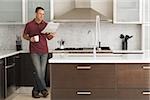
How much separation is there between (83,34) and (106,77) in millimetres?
3459

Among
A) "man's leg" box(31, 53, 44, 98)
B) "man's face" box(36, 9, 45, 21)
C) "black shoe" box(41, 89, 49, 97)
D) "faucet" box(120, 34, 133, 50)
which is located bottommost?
"black shoe" box(41, 89, 49, 97)

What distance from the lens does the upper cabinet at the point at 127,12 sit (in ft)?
21.0

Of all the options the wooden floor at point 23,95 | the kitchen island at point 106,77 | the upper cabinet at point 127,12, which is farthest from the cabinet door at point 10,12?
the kitchen island at point 106,77

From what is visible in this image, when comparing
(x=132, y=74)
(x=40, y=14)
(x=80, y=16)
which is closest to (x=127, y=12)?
(x=80, y=16)

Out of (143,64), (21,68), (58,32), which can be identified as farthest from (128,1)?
(143,64)

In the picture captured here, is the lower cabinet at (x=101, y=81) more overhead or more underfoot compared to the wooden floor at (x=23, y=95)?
more overhead

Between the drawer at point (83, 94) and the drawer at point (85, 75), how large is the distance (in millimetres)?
58

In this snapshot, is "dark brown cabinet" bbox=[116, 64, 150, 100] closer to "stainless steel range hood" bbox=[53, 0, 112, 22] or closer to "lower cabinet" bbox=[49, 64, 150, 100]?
"lower cabinet" bbox=[49, 64, 150, 100]

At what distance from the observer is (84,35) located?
22.5ft

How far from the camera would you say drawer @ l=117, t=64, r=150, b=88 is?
3.47m

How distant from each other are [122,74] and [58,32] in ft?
11.8

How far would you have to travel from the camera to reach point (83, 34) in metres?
6.87

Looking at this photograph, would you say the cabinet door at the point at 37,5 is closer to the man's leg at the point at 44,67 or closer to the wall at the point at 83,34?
the wall at the point at 83,34

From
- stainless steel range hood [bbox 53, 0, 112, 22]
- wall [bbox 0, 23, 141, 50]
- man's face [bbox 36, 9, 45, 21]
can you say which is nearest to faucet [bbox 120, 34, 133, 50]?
wall [bbox 0, 23, 141, 50]
